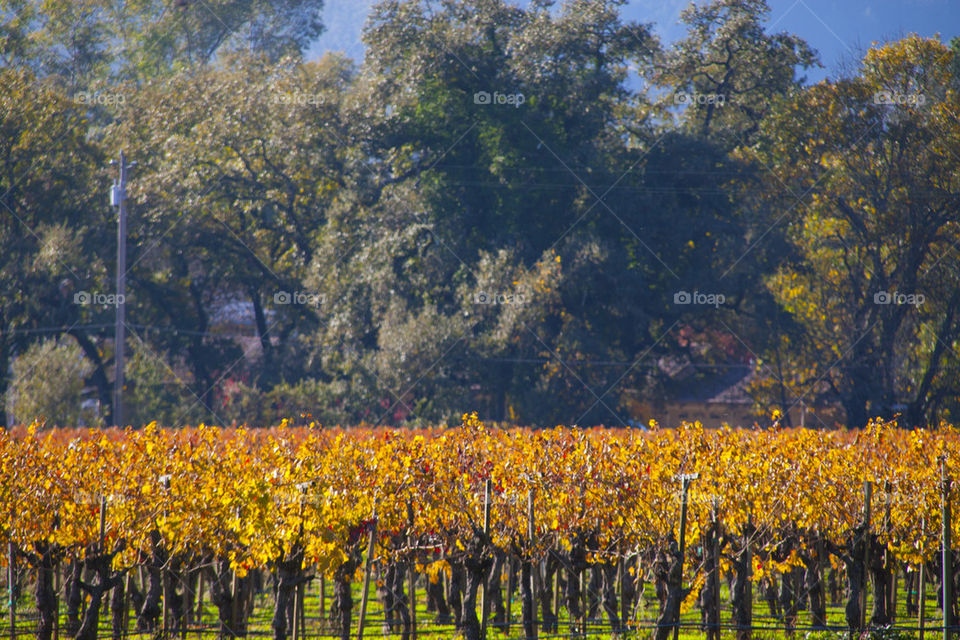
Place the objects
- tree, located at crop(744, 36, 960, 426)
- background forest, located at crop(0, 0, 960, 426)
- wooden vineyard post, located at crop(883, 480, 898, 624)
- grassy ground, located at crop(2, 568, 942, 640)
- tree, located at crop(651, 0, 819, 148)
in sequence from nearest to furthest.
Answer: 1. wooden vineyard post, located at crop(883, 480, 898, 624)
2. grassy ground, located at crop(2, 568, 942, 640)
3. background forest, located at crop(0, 0, 960, 426)
4. tree, located at crop(744, 36, 960, 426)
5. tree, located at crop(651, 0, 819, 148)

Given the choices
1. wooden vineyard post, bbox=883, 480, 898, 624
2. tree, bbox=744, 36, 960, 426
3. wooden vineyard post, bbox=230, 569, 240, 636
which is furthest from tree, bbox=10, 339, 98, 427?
wooden vineyard post, bbox=883, 480, 898, 624

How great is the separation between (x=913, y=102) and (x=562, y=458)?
1178 inches

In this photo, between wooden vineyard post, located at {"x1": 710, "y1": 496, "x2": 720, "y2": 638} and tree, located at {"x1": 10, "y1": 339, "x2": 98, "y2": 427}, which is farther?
tree, located at {"x1": 10, "y1": 339, "x2": 98, "y2": 427}

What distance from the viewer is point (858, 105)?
128 ft

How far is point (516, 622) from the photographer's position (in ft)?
54.0

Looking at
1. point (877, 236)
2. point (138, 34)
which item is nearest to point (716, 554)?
point (877, 236)

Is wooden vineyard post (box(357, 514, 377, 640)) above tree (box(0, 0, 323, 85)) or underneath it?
underneath

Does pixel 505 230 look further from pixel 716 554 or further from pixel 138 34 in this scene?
pixel 138 34

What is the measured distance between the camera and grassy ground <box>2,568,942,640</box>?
14787mm

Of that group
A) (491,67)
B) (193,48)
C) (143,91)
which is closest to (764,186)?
(491,67)

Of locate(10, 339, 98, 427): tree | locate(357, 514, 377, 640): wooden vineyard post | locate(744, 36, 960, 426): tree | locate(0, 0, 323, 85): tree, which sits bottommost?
locate(357, 514, 377, 640): wooden vineyard post

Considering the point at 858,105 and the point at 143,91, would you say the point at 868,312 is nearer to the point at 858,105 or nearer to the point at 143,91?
the point at 858,105

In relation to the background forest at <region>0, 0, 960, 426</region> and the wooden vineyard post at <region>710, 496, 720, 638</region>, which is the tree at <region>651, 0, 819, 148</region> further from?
the wooden vineyard post at <region>710, 496, 720, 638</region>

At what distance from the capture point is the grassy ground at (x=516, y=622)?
14787 millimetres
